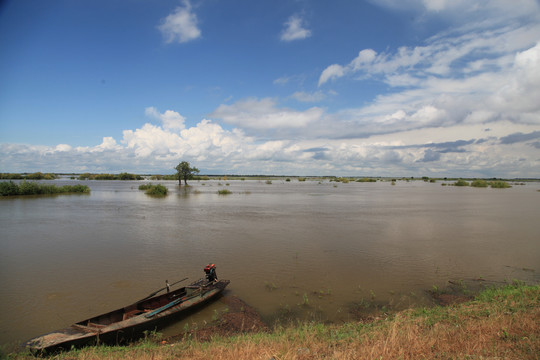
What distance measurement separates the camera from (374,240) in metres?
16.7

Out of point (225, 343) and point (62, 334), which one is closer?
point (225, 343)

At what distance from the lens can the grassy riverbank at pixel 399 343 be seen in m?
4.69

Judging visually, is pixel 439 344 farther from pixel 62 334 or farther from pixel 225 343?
pixel 62 334

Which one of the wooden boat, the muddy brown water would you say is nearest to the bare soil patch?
the muddy brown water

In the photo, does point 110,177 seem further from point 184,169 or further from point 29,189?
point 29,189

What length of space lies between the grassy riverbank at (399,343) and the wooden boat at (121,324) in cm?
31

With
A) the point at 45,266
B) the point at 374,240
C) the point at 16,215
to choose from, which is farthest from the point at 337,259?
the point at 16,215

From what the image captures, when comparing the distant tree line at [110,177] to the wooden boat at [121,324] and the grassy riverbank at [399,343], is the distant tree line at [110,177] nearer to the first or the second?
the wooden boat at [121,324]

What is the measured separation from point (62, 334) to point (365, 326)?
666 cm

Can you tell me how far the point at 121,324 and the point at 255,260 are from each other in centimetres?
700

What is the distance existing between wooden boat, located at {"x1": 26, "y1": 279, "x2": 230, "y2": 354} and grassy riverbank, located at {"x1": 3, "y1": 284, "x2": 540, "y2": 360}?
31 cm

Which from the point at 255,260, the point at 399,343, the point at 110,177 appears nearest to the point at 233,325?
the point at 399,343

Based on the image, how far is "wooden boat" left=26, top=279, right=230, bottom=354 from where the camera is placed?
5.88 meters

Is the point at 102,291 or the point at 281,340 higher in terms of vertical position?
the point at 281,340
